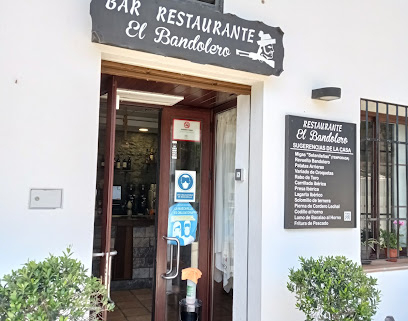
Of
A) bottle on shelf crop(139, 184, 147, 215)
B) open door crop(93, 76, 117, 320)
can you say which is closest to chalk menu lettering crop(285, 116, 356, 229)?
open door crop(93, 76, 117, 320)

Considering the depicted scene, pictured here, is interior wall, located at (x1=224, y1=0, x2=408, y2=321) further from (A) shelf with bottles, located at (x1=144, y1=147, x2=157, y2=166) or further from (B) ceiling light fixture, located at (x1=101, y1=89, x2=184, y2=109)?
(A) shelf with bottles, located at (x1=144, y1=147, x2=157, y2=166)

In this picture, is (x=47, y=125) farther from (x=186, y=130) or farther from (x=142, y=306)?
(x=142, y=306)

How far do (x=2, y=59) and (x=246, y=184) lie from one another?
6.44 feet

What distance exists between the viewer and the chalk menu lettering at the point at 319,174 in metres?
2.93

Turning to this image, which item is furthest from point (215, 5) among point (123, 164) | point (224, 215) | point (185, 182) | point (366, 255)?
point (123, 164)

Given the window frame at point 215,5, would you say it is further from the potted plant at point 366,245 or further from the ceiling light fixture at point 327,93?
the potted plant at point 366,245

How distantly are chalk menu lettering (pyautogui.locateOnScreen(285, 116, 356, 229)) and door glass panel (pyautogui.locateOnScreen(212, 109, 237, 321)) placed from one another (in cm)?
84

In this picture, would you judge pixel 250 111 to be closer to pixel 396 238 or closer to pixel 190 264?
pixel 190 264

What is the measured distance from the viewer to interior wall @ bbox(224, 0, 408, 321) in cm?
285

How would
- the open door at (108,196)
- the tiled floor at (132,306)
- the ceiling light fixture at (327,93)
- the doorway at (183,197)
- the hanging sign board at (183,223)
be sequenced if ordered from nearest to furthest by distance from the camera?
the open door at (108,196)
the ceiling light fixture at (327,93)
the doorway at (183,197)
the hanging sign board at (183,223)
the tiled floor at (132,306)

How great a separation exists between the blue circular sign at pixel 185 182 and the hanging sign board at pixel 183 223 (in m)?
0.18

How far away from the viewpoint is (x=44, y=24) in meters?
2.19

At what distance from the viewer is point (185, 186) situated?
3.80m

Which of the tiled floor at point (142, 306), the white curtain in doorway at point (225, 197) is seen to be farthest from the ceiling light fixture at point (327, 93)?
the tiled floor at point (142, 306)
